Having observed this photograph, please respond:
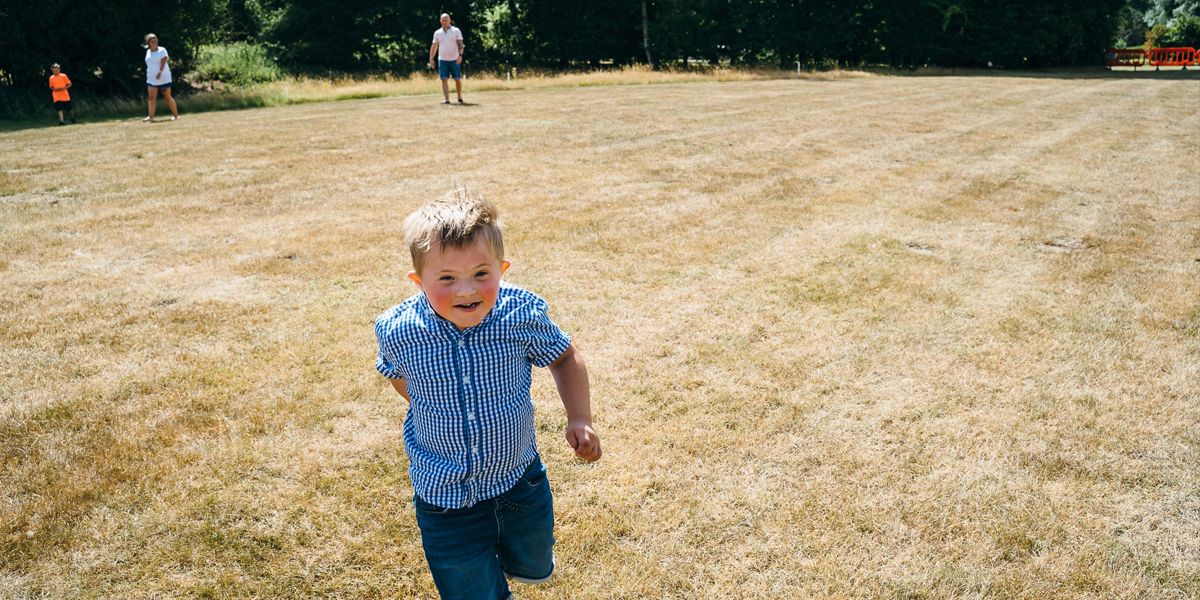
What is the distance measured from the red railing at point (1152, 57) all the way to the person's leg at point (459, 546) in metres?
41.9

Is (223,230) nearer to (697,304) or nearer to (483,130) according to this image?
(697,304)

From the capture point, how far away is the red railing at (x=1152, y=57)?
36031 mm

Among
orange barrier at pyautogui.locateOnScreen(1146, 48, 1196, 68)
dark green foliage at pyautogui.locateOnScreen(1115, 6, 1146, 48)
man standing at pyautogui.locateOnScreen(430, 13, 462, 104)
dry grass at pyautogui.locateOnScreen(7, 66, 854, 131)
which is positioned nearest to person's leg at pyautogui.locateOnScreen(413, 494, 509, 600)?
man standing at pyautogui.locateOnScreen(430, 13, 462, 104)

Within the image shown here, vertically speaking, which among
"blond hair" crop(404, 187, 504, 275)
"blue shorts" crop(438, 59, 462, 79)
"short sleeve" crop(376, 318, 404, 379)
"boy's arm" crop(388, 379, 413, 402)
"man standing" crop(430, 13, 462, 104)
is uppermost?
"man standing" crop(430, 13, 462, 104)

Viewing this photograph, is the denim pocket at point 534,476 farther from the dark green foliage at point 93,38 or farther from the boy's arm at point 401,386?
the dark green foliage at point 93,38

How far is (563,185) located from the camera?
330 inches

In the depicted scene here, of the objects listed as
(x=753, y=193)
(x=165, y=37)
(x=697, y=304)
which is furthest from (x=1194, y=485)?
(x=165, y=37)

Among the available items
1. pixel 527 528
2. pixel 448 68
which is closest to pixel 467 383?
pixel 527 528

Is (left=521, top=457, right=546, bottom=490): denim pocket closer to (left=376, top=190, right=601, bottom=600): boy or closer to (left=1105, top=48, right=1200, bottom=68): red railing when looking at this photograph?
(left=376, top=190, right=601, bottom=600): boy

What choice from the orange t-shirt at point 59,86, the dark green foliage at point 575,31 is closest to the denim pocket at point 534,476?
the orange t-shirt at point 59,86

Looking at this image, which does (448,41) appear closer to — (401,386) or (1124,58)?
(401,386)

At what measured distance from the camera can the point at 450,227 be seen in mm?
1886

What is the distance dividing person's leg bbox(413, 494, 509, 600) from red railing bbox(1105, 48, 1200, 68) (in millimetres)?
41886

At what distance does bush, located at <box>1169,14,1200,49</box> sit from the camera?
46.1 metres
